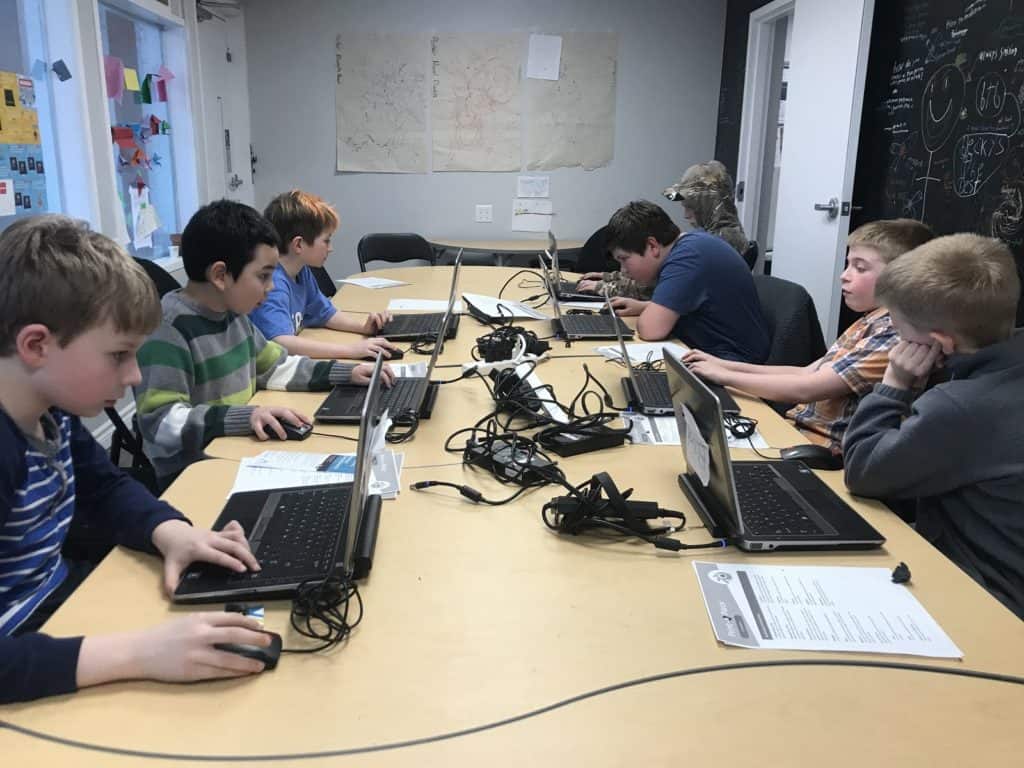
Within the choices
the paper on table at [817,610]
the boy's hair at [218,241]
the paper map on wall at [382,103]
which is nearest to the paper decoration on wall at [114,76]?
the paper map on wall at [382,103]

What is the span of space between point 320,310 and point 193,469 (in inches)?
55.1

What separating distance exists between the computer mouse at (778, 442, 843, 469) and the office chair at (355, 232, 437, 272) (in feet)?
12.4

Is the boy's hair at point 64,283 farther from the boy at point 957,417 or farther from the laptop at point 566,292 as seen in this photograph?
the laptop at point 566,292

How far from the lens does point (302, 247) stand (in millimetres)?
2619

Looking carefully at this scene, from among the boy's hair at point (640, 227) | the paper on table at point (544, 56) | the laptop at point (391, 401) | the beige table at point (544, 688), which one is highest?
the paper on table at point (544, 56)

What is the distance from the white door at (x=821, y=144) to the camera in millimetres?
3393

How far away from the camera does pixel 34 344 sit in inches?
39.5

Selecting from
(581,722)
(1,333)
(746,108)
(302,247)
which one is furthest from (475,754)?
(746,108)

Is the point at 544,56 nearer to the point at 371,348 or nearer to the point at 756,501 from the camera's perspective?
the point at 371,348

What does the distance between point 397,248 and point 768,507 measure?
4048 millimetres

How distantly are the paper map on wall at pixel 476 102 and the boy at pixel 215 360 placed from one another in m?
3.74

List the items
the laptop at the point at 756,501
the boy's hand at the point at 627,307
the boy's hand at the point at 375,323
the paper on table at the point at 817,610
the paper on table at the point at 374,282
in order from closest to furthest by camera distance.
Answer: the paper on table at the point at 817,610, the laptop at the point at 756,501, the boy's hand at the point at 375,323, the boy's hand at the point at 627,307, the paper on table at the point at 374,282

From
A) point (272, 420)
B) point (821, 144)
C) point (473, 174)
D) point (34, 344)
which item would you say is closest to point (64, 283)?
point (34, 344)

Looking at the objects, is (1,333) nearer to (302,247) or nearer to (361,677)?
(361,677)
